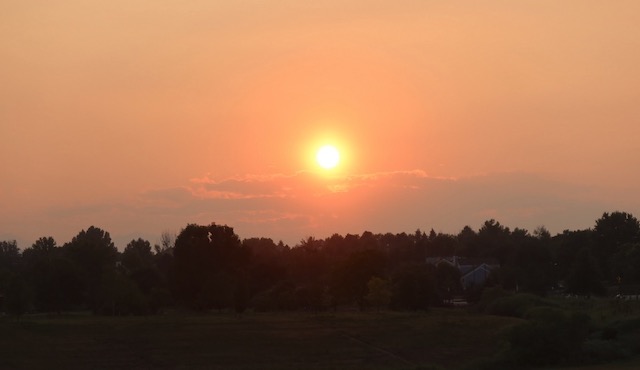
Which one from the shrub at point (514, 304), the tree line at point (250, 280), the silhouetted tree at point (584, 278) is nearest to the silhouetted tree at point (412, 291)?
the tree line at point (250, 280)

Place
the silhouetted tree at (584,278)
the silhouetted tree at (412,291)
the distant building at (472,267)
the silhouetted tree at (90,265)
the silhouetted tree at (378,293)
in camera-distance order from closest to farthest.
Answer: the silhouetted tree at (378,293) < the silhouetted tree at (412,291) < the silhouetted tree at (90,265) < the silhouetted tree at (584,278) < the distant building at (472,267)

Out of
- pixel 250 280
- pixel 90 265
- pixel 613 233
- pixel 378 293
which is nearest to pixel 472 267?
pixel 613 233

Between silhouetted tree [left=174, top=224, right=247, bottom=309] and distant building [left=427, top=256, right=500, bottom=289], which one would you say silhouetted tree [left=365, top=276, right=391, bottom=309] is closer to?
silhouetted tree [left=174, top=224, right=247, bottom=309]

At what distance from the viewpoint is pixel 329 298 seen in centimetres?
10812

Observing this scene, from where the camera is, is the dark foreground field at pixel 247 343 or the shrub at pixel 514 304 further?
the shrub at pixel 514 304

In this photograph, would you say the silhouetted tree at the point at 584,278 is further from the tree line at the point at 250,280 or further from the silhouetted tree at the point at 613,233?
the silhouetted tree at the point at 613,233

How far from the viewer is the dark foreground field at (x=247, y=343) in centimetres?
7175

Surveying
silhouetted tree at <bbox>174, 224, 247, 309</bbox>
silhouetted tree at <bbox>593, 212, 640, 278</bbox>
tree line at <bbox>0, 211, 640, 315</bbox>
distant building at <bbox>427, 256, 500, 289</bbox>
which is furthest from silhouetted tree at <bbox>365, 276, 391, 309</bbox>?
silhouetted tree at <bbox>593, 212, 640, 278</bbox>

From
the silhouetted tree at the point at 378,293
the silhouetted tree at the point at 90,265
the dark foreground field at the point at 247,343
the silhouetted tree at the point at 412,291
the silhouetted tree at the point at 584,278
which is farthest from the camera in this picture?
the silhouetted tree at the point at 584,278

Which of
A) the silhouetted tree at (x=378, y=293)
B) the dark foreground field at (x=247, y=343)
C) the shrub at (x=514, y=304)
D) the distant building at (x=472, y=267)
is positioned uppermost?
the distant building at (x=472, y=267)

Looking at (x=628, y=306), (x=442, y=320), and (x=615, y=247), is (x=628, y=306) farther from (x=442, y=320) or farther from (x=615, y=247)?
(x=615, y=247)

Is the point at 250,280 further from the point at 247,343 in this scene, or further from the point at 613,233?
the point at 613,233

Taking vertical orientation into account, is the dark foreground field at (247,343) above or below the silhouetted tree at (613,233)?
below

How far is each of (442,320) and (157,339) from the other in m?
25.5
